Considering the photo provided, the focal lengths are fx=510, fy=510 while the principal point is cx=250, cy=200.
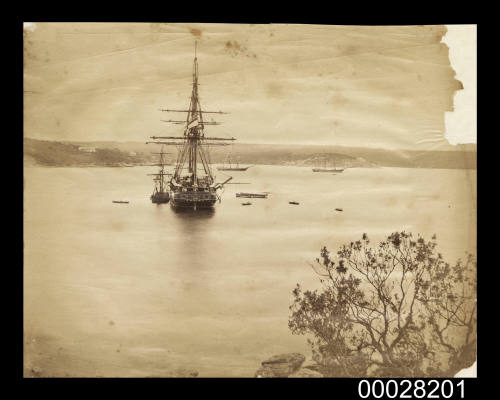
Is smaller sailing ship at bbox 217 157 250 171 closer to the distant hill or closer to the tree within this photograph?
the distant hill

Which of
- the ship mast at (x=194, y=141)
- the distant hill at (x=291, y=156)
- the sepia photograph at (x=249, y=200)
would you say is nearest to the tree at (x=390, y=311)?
the sepia photograph at (x=249, y=200)

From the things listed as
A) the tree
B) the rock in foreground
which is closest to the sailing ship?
the tree

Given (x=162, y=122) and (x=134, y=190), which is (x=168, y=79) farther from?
(x=134, y=190)

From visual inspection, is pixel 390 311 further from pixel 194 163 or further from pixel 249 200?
pixel 194 163

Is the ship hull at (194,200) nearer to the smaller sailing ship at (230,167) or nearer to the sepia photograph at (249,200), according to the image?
the sepia photograph at (249,200)

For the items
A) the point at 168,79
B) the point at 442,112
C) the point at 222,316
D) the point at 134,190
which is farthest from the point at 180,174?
the point at 442,112

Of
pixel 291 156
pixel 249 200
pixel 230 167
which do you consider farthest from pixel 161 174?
pixel 291 156

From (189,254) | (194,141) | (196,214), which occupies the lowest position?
(189,254)
